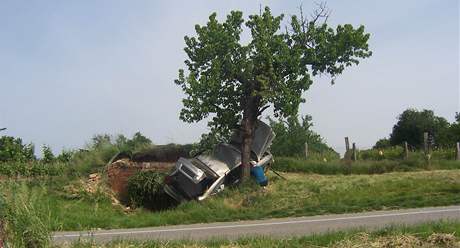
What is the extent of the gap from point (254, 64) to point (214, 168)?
4.17 meters

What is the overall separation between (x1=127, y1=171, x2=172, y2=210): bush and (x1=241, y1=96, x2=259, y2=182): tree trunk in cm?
309

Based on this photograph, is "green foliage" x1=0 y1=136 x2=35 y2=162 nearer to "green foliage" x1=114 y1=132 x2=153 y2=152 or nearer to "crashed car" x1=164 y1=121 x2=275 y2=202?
"green foliage" x1=114 y1=132 x2=153 y2=152

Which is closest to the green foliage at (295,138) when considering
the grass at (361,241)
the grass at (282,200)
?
the grass at (282,200)

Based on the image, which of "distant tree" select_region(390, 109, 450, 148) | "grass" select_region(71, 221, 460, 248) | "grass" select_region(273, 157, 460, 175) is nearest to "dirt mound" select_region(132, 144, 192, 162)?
"grass" select_region(273, 157, 460, 175)

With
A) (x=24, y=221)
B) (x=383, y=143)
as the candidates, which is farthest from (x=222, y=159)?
(x=383, y=143)

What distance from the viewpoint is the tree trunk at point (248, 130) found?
21.8 m

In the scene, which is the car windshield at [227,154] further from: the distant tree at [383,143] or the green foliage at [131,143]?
the distant tree at [383,143]

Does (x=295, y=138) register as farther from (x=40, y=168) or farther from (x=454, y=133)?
(x=40, y=168)

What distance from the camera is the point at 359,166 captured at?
25500 millimetres

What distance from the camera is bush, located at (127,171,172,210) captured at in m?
21.5

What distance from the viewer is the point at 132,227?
625 inches

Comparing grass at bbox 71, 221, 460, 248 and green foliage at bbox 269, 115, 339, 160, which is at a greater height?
green foliage at bbox 269, 115, 339, 160

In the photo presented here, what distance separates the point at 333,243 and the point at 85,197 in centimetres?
1510

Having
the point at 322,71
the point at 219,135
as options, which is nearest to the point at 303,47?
the point at 322,71
